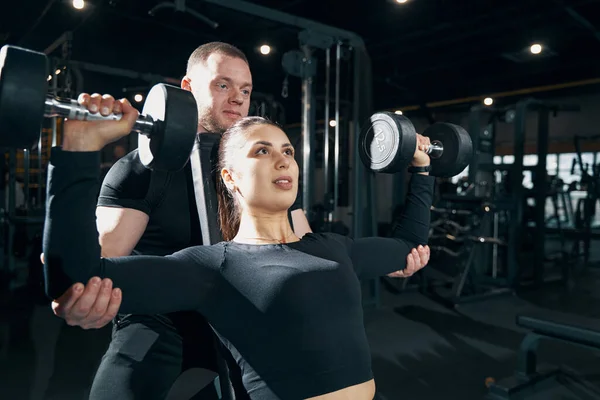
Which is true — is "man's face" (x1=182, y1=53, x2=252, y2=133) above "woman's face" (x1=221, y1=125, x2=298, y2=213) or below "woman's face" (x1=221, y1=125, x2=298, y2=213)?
above

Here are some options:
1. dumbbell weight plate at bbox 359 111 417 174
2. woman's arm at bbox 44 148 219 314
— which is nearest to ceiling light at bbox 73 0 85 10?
dumbbell weight plate at bbox 359 111 417 174

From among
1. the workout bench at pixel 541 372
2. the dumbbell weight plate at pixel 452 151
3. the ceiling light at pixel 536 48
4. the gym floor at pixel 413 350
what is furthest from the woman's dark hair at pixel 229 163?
the ceiling light at pixel 536 48

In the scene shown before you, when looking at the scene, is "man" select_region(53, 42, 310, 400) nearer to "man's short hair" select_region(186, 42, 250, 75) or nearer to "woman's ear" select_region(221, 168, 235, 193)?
"man's short hair" select_region(186, 42, 250, 75)

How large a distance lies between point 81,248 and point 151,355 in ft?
1.37

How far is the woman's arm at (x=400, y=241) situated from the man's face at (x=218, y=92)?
0.50 meters

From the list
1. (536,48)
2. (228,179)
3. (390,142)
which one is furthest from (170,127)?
(536,48)

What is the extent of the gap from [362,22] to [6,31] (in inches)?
141

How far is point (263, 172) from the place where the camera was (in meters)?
1.04

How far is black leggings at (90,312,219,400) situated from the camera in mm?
1036

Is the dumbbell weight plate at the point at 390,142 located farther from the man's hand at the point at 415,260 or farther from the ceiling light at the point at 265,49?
the ceiling light at the point at 265,49

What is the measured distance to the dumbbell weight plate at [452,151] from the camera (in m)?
1.42

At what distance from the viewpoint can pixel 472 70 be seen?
7305mm

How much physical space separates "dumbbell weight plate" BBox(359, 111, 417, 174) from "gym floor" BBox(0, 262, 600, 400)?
1.16 m

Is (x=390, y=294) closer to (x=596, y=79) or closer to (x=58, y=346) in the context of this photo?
(x=58, y=346)
